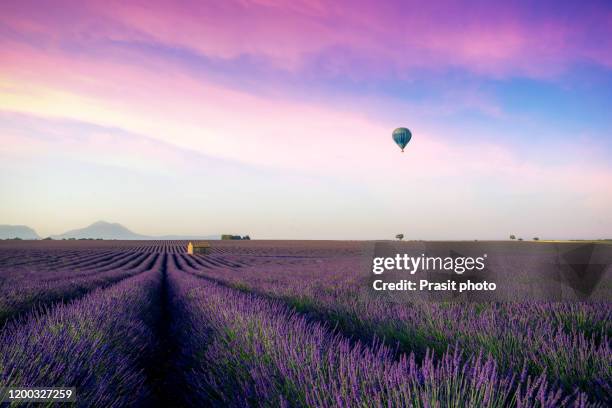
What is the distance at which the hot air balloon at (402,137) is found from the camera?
82.6 feet

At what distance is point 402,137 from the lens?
25.3 m

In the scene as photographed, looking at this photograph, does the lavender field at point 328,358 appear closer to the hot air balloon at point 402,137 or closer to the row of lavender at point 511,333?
the row of lavender at point 511,333

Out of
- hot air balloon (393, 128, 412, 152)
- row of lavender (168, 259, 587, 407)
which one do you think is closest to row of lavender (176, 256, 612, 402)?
row of lavender (168, 259, 587, 407)

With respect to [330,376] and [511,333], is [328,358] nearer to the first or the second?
[330,376]

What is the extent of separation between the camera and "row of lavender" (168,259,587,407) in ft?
4.58

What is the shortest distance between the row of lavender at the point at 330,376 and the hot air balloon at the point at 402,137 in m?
23.1

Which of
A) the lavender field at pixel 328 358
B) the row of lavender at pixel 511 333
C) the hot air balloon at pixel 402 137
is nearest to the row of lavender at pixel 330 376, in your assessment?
the lavender field at pixel 328 358

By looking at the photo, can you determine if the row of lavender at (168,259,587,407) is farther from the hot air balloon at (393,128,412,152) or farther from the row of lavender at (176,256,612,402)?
the hot air balloon at (393,128,412,152)

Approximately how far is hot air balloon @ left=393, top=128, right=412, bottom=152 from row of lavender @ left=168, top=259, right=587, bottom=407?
23.1 m

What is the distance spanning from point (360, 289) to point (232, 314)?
3.49 m

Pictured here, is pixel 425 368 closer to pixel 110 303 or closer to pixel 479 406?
pixel 479 406

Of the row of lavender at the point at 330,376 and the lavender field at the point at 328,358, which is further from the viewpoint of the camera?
the lavender field at the point at 328,358

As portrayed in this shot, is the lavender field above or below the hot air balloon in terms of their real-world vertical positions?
below

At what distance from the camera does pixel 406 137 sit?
83.1 feet
